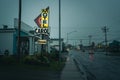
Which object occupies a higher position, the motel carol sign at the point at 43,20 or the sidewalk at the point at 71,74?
the motel carol sign at the point at 43,20

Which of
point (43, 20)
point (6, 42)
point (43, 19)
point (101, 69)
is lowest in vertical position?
point (101, 69)

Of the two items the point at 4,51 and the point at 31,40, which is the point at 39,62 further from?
the point at 31,40

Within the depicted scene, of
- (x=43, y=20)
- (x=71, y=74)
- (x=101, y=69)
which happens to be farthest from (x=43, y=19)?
(x=71, y=74)

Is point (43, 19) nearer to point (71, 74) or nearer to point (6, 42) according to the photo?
point (71, 74)

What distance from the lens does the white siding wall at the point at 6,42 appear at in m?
41.8

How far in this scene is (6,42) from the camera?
1657 inches

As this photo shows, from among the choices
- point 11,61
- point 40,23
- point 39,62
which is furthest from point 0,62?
point 40,23

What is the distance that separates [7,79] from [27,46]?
3457 cm

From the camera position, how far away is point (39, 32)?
27.5 meters

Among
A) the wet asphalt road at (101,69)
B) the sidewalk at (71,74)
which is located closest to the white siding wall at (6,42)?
the wet asphalt road at (101,69)

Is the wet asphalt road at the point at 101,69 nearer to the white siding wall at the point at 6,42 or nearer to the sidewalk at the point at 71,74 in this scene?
the sidewalk at the point at 71,74

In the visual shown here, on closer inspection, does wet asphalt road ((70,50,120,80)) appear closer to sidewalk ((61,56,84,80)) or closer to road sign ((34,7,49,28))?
sidewalk ((61,56,84,80))

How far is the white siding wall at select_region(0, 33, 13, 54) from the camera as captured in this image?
4184cm

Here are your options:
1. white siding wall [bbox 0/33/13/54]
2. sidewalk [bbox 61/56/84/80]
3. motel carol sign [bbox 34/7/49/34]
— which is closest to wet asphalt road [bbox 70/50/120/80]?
sidewalk [bbox 61/56/84/80]
